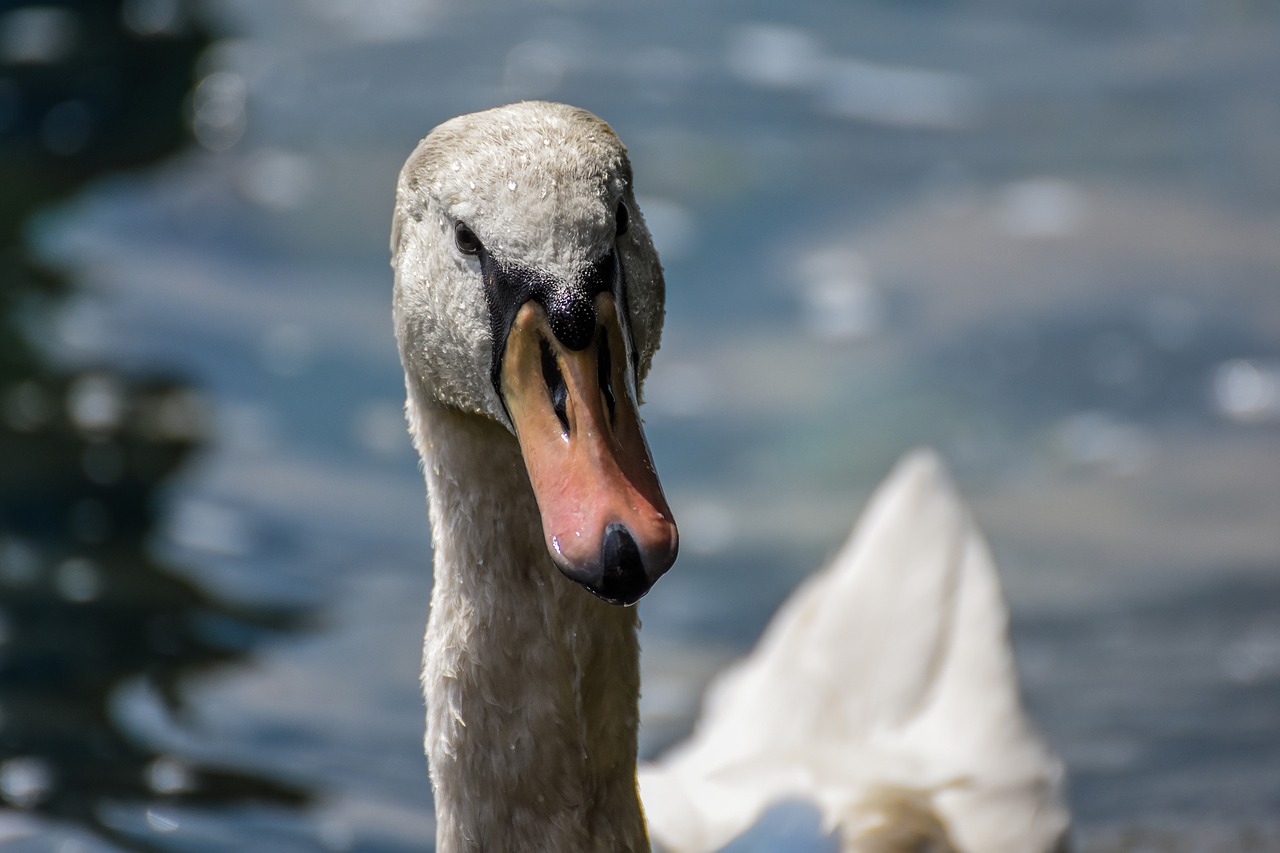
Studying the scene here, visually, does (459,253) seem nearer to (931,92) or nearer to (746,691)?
(746,691)

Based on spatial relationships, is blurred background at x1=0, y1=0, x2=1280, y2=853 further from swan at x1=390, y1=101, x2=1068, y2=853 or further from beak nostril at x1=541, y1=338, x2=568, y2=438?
beak nostril at x1=541, y1=338, x2=568, y2=438

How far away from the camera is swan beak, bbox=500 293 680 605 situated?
183 centimetres

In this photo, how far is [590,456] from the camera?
6.34 ft

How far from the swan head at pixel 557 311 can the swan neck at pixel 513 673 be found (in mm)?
189

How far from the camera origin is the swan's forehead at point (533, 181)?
1.97m

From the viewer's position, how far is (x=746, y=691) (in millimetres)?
3693

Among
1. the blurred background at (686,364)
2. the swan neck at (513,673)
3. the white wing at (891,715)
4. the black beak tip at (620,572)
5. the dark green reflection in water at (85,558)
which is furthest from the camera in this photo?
the blurred background at (686,364)

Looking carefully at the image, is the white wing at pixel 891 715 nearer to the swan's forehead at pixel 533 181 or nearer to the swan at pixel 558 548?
the swan at pixel 558 548

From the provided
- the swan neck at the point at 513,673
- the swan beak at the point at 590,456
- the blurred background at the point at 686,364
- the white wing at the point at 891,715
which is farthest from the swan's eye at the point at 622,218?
the blurred background at the point at 686,364

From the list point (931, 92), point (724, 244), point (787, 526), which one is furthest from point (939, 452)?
point (931, 92)

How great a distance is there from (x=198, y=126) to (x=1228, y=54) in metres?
4.59

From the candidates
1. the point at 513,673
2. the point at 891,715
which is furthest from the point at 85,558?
the point at 513,673

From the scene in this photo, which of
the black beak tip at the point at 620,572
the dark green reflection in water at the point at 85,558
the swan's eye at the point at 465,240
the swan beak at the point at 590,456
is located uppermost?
the dark green reflection in water at the point at 85,558

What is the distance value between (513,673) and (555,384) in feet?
1.76
